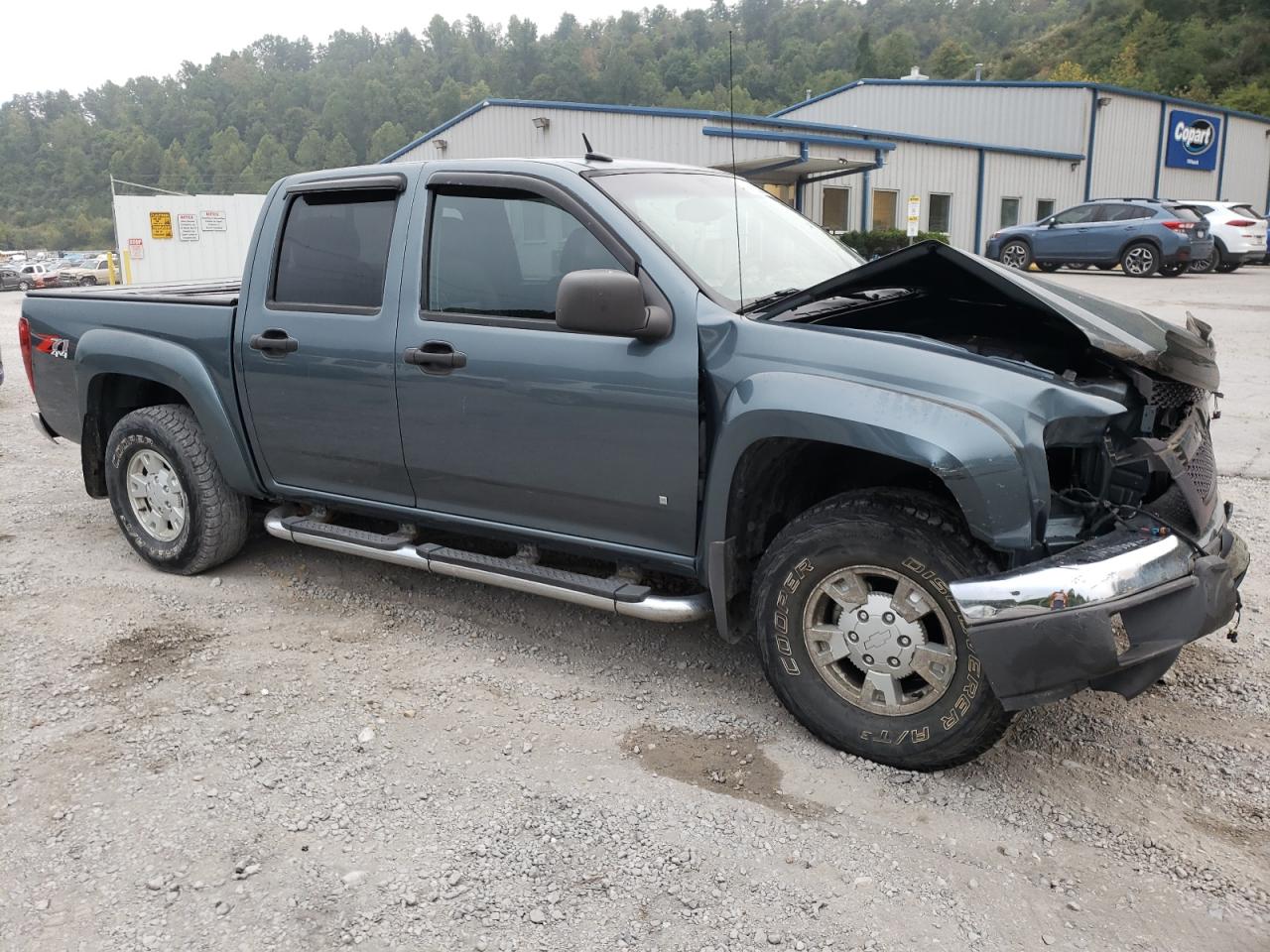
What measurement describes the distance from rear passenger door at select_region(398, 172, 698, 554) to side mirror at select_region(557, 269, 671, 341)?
0.15 m

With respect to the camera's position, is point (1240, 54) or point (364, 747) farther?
point (1240, 54)

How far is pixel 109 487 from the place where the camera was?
5.44 m

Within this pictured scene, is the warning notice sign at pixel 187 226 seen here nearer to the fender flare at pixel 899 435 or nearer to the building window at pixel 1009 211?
the building window at pixel 1009 211

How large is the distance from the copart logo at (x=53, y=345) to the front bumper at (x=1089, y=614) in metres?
4.60

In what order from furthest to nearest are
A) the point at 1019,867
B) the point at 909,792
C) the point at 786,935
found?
Answer: the point at 909,792 < the point at 1019,867 < the point at 786,935

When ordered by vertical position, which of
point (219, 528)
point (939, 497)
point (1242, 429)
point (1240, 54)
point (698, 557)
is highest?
point (1240, 54)

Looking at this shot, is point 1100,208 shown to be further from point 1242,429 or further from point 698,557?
point 698,557

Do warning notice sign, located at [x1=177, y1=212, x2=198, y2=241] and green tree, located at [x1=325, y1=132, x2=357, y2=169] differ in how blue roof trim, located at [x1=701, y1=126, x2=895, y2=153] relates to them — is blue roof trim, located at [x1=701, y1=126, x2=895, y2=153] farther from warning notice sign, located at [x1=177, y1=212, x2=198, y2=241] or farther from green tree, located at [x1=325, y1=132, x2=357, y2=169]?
green tree, located at [x1=325, y1=132, x2=357, y2=169]

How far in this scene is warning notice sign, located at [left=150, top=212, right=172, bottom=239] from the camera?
1056 inches

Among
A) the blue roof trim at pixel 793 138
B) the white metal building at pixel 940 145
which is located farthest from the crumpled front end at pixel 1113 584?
the white metal building at pixel 940 145

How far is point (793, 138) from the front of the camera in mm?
25094

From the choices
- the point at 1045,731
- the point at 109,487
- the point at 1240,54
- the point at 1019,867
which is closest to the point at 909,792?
the point at 1019,867

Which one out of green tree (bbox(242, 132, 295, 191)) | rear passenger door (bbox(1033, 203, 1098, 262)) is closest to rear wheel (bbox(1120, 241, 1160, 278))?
rear passenger door (bbox(1033, 203, 1098, 262))

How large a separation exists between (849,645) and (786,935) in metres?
0.99
